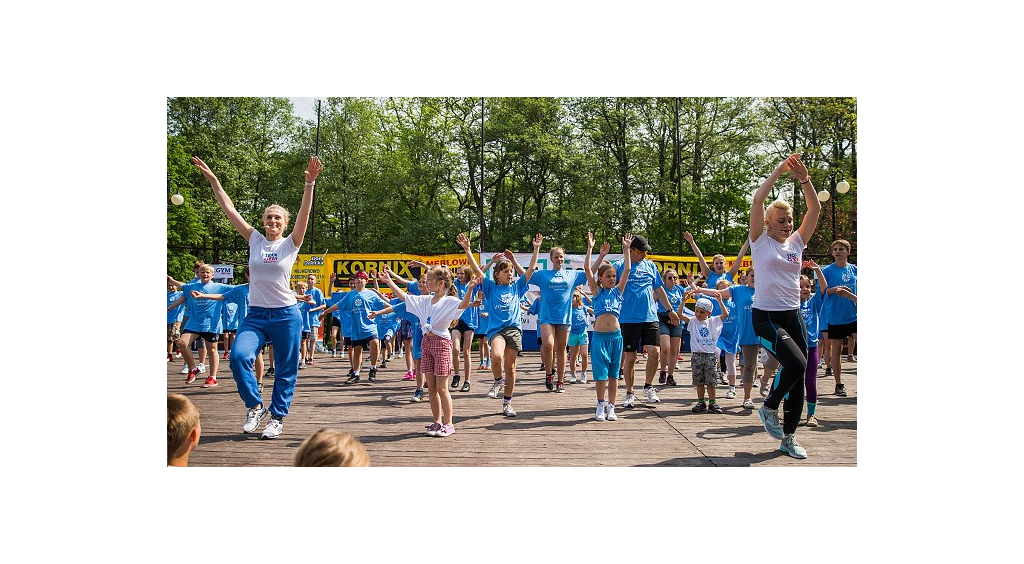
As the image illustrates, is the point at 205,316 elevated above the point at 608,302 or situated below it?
below

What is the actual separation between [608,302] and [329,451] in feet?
14.9

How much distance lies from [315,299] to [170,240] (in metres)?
9.45

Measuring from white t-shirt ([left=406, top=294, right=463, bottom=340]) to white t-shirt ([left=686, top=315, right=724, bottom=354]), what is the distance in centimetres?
289

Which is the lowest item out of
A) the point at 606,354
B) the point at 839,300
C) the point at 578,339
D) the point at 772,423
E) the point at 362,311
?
the point at 772,423

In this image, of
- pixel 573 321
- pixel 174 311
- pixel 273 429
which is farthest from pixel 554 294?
pixel 174 311

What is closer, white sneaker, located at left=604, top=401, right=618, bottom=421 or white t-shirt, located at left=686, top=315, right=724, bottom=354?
white sneaker, located at left=604, top=401, right=618, bottom=421

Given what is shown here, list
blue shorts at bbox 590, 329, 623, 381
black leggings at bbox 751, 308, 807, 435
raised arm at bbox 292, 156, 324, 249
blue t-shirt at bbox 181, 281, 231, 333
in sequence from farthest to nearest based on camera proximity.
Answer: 1. blue t-shirt at bbox 181, 281, 231, 333
2. blue shorts at bbox 590, 329, 623, 381
3. raised arm at bbox 292, 156, 324, 249
4. black leggings at bbox 751, 308, 807, 435

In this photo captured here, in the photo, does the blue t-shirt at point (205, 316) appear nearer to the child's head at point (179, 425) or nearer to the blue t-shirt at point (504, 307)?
the blue t-shirt at point (504, 307)

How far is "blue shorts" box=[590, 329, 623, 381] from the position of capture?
633 centimetres

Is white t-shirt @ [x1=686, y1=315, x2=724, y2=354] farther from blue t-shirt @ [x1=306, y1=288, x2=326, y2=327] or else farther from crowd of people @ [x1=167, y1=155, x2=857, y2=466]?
blue t-shirt @ [x1=306, y1=288, x2=326, y2=327]

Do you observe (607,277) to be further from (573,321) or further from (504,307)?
(573,321)

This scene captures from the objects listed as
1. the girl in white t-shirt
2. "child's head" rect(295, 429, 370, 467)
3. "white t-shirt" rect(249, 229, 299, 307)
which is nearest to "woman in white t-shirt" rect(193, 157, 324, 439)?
"white t-shirt" rect(249, 229, 299, 307)

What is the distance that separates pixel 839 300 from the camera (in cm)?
816
